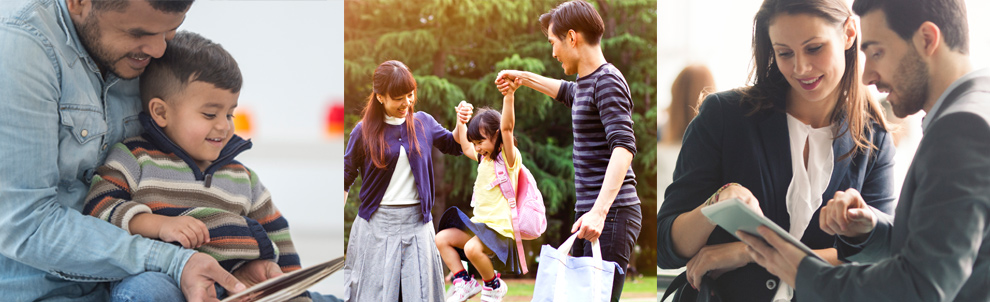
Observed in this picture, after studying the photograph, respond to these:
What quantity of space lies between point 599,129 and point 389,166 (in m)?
1.19

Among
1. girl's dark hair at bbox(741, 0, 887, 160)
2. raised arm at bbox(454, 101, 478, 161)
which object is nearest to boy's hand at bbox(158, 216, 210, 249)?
raised arm at bbox(454, 101, 478, 161)

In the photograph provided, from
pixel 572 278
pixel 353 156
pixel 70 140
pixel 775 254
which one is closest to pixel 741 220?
pixel 775 254

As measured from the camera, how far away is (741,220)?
3363 mm

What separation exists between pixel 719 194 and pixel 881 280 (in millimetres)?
797

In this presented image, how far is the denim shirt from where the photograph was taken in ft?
9.20

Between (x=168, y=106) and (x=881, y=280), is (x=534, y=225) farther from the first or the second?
(x=168, y=106)

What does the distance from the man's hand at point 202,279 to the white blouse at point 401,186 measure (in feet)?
3.49

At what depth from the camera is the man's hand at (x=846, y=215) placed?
3332 millimetres

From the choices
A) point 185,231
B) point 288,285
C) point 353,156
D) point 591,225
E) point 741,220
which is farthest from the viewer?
point 353,156

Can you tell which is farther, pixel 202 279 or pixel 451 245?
pixel 451 245

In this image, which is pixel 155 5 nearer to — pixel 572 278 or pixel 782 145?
pixel 572 278

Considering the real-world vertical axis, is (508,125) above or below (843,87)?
below

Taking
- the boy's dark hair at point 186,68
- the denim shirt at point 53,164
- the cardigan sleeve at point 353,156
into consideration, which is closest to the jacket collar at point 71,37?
the denim shirt at point 53,164

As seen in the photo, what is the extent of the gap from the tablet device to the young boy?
2148 millimetres
